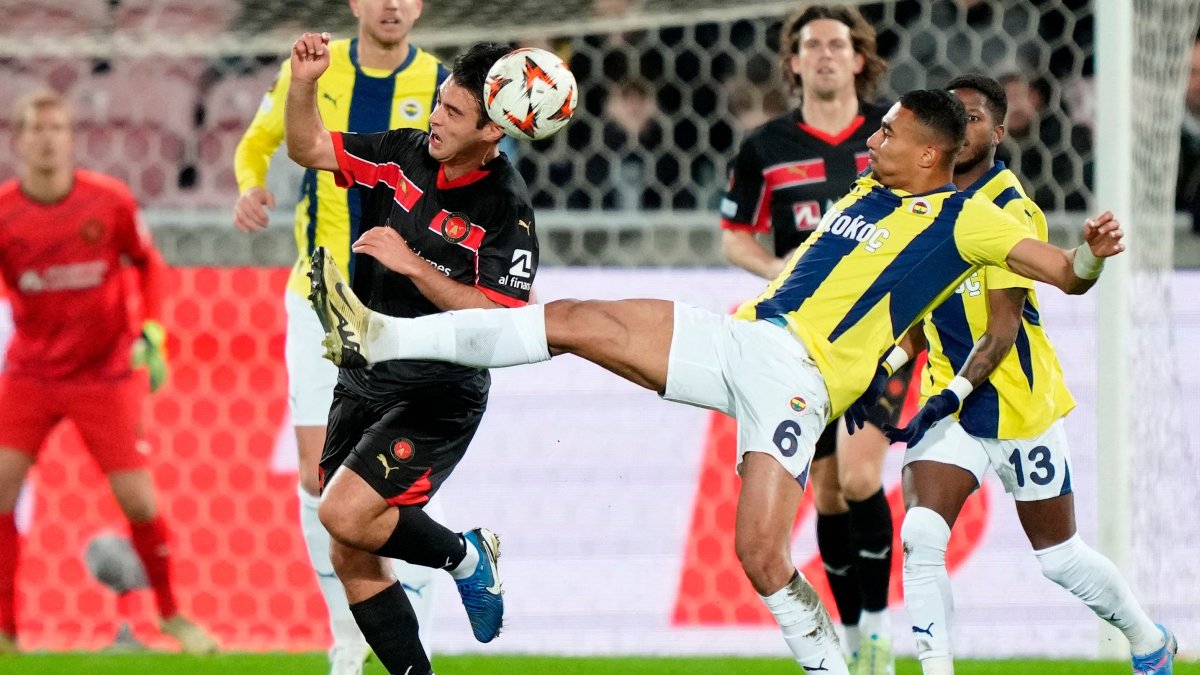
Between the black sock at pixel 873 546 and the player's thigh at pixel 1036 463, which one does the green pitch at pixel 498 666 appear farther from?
the player's thigh at pixel 1036 463

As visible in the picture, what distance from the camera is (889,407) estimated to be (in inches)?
209

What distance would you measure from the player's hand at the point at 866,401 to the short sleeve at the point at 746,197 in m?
1.40

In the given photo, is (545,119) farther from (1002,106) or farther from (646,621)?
(646,621)

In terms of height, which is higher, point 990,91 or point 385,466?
point 990,91

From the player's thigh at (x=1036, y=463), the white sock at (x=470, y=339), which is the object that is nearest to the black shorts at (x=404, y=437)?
the white sock at (x=470, y=339)

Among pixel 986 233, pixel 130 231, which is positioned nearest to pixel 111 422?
pixel 130 231

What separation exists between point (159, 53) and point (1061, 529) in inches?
169

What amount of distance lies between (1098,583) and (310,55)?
2.50 m

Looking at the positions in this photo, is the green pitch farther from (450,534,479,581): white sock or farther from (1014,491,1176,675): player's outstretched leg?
(450,534,479,581): white sock

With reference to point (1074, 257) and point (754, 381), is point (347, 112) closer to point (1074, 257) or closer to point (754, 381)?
point (754, 381)

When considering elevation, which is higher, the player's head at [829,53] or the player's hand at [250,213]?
the player's head at [829,53]

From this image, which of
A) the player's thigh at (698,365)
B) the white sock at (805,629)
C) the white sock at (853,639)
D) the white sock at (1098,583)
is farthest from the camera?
the white sock at (853,639)

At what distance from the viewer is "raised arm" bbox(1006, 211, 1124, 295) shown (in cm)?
386

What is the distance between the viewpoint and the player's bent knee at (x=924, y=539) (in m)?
4.44
